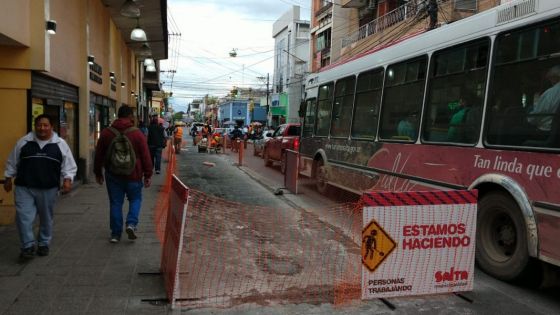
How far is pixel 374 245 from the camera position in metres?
4.78

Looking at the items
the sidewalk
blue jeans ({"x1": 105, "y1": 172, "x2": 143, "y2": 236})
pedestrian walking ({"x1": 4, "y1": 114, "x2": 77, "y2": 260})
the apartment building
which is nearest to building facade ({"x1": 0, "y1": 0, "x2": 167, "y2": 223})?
the sidewalk

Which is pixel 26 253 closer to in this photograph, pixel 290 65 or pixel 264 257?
pixel 264 257

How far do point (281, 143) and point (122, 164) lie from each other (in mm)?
13638

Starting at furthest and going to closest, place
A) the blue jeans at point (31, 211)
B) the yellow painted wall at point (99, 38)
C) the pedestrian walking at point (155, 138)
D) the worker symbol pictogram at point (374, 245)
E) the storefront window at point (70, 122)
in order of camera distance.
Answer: the pedestrian walking at point (155, 138), the yellow painted wall at point (99, 38), the storefront window at point (70, 122), the blue jeans at point (31, 211), the worker symbol pictogram at point (374, 245)

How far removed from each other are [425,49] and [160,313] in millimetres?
5434

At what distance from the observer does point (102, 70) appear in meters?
15.3

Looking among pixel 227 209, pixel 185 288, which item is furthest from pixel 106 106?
pixel 185 288

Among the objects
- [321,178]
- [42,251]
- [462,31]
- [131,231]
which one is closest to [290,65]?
[321,178]

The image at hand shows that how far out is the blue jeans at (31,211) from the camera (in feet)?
18.7

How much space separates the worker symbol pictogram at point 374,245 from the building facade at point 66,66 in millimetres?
5304

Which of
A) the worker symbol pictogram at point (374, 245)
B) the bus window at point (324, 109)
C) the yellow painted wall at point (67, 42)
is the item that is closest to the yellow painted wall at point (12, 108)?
the yellow painted wall at point (67, 42)

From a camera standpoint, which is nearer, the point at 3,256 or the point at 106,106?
the point at 3,256

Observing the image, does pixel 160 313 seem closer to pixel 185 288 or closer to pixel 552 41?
pixel 185 288

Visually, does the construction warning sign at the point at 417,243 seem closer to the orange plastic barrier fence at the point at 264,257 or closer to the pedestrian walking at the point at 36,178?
the orange plastic barrier fence at the point at 264,257
